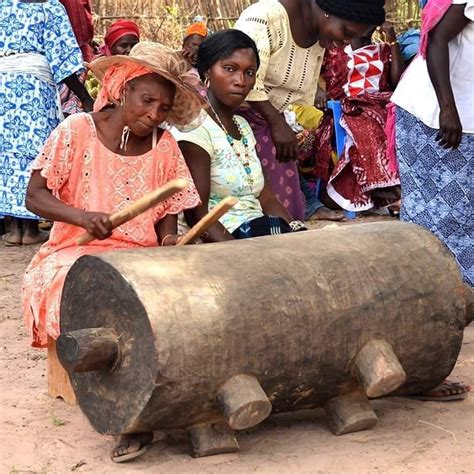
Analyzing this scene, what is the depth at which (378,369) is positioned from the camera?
341cm

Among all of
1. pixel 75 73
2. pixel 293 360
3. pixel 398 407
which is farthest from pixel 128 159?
pixel 75 73

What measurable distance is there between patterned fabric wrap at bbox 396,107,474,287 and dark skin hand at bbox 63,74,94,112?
242 cm

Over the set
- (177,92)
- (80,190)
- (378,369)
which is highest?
(177,92)

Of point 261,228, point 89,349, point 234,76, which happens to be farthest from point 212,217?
point 234,76

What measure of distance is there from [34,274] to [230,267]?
3.17 ft

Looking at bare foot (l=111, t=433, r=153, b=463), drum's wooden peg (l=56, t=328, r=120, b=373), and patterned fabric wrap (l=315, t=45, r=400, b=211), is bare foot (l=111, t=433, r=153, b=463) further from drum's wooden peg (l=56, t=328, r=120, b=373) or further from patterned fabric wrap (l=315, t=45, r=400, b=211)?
patterned fabric wrap (l=315, t=45, r=400, b=211)

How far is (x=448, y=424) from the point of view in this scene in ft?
12.2

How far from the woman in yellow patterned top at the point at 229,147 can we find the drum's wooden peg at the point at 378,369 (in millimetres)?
1067

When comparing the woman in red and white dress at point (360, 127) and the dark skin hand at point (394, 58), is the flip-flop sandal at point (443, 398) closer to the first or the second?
the woman in red and white dress at point (360, 127)

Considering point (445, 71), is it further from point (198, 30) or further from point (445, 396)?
point (198, 30)

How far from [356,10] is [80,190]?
1.57 m

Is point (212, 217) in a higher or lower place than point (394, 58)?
lower

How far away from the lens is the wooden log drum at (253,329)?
3.18 m

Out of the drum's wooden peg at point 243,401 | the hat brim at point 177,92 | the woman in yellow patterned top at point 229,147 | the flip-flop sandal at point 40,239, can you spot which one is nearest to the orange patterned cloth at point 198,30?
the flip-flop sandal at point 40,239
